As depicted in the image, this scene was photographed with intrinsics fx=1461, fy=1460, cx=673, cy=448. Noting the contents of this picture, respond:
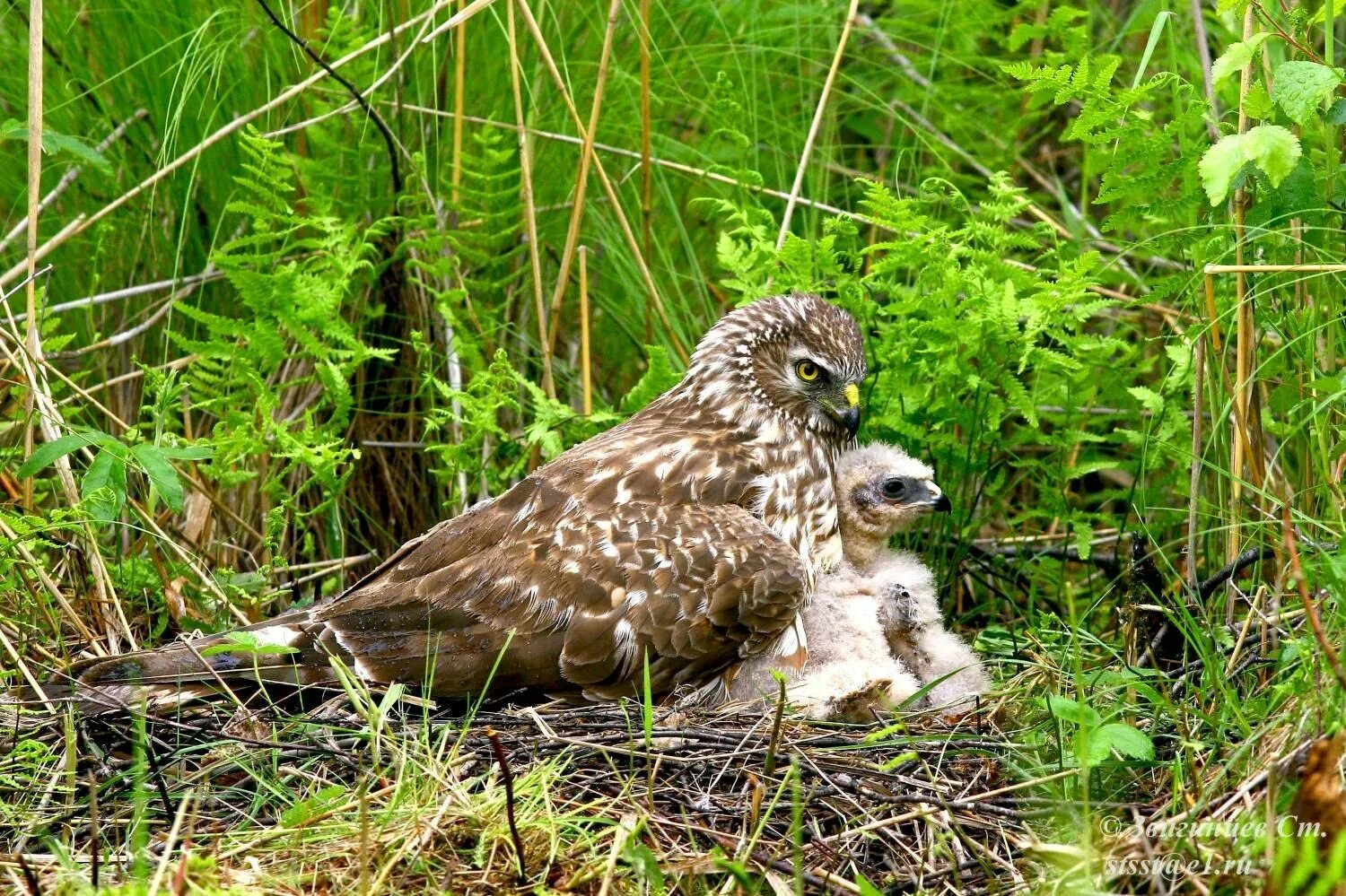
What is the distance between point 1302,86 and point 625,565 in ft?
7.07

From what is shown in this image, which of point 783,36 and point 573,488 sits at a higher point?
point 783,36

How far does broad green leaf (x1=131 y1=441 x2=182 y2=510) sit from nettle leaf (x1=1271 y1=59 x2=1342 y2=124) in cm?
299

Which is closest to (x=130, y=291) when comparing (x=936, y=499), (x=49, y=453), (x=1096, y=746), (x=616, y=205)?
(x=49, y=453)

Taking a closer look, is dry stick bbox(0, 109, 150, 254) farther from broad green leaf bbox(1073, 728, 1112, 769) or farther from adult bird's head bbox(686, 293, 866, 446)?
broad green leaf bbox(1073, 728, 1112, 769)

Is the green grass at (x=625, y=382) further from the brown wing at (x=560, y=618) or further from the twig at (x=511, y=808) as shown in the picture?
the brown wing at (x=560, y=618)

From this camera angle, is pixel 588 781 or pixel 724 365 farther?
pixel 724 365

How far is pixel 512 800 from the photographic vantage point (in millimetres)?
3207

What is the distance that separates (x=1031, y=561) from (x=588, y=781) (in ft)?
7.20

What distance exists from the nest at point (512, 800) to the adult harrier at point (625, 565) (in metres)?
0.15

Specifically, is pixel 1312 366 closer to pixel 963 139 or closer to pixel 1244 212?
pixel 1244 212

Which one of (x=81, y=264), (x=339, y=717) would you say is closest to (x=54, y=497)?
(x=81, y=264)

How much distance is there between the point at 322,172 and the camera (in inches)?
202

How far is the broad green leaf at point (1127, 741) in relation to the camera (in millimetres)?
3301

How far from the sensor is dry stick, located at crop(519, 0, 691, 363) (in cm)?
479
